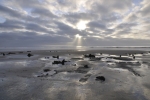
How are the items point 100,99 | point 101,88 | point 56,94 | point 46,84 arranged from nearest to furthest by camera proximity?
point 100,99
point 56,94
point 101,88
point 46,84

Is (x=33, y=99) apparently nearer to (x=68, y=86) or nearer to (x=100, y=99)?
(x=68, y=86)

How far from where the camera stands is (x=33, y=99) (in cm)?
1295

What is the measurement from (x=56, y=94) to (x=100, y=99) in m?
4.81

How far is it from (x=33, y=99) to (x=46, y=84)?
15.5ft

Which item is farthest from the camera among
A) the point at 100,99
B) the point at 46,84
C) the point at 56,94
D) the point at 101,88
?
the point at 46,84

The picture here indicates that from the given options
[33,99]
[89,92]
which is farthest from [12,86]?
[89,92]

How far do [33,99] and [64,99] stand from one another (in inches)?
124

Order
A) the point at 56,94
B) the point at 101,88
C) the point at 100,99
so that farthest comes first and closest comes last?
the point at 101,88
the point at 56,94
the point at 100,99

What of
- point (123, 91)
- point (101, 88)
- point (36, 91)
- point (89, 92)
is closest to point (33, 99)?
point (36, 91)

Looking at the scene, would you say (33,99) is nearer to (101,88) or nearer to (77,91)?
(77,91)

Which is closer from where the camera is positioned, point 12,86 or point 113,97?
point 113,97

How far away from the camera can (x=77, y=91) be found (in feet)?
49.4

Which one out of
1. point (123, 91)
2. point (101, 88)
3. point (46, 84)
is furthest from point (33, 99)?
point (123, 91)

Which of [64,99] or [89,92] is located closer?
[64,99]
